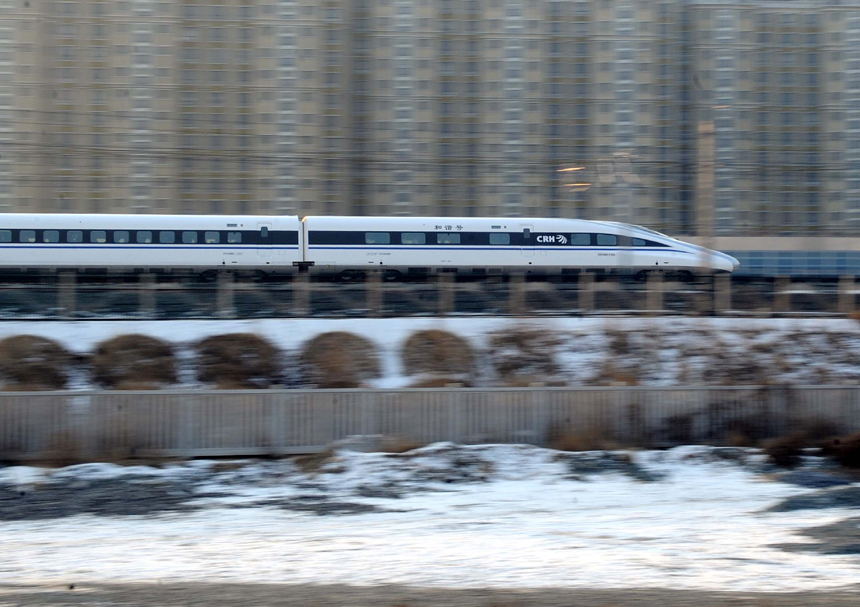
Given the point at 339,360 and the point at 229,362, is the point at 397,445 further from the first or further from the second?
the point at 229,362

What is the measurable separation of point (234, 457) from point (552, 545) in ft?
21.0

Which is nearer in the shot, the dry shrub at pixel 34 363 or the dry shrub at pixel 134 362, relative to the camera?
the dry shrub at pixel 34 363

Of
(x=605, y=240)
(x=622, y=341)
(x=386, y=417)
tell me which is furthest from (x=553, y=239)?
(x=386, y=417)

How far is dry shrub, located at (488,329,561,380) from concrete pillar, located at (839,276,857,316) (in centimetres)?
696

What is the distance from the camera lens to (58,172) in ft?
119

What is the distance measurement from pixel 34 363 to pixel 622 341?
36.2ft

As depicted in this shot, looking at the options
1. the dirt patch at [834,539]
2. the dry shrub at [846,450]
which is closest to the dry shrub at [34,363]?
the dirt patch at [834,539]

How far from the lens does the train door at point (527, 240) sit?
1175 inches

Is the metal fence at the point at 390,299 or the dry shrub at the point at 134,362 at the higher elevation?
the metal fence at the point at 390,299

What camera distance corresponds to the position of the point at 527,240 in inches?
1176

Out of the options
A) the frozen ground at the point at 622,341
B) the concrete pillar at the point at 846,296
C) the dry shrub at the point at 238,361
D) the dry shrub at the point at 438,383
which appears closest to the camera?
the dry shrub at the point at 438,383

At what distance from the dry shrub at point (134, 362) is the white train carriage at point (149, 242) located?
1134 centimetres

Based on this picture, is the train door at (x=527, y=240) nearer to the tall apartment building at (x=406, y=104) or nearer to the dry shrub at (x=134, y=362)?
the tall apartment building at (x=406, y=104)

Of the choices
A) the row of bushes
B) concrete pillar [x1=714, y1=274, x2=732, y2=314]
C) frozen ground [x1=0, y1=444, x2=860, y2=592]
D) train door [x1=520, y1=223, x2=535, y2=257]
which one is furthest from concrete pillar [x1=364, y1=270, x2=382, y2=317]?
train door [x1=520, y1=223, x2=535, y2=257]
